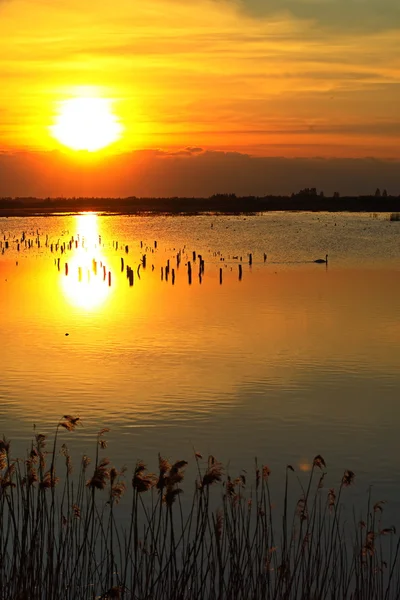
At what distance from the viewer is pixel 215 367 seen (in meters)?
18.4

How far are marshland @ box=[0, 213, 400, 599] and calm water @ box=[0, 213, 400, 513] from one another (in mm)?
55

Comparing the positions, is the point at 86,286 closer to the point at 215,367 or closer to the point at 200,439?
the point at 215,367

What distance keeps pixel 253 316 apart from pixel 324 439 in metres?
13.9

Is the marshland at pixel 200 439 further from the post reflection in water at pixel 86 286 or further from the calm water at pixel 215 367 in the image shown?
the post reflection in water at pixel 86 286

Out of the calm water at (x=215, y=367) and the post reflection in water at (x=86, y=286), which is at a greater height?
the post reflection in water at (x=86, y=286)

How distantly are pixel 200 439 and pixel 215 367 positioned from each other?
5482 millimetres

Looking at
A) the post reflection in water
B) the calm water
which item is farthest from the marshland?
the post reflection in water

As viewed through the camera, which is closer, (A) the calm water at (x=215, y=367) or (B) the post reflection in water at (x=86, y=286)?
(A) the calm water at (x=215, y=367)

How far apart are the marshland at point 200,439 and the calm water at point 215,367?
55 millimetres

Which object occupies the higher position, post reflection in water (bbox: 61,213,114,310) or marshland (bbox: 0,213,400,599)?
post reflection in water (bbox: 61,213,114,310)

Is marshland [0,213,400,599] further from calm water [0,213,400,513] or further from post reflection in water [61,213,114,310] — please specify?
post reflection in water [61,213,114,310]

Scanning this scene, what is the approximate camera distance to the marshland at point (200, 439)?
23.5 feet

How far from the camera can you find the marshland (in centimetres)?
716

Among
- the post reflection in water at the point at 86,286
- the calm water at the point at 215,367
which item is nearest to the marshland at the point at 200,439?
the calm water at the point at 215,367
